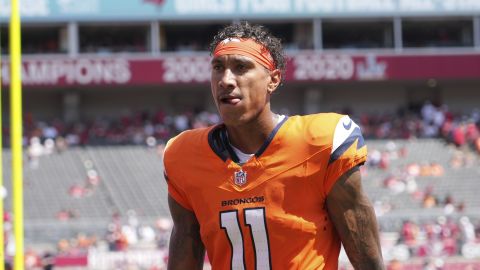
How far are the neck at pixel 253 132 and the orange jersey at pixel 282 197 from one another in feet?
0.09

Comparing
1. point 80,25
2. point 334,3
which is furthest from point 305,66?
point 80,25

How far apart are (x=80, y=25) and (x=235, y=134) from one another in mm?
23608

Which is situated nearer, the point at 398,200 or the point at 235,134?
the point at 235,134

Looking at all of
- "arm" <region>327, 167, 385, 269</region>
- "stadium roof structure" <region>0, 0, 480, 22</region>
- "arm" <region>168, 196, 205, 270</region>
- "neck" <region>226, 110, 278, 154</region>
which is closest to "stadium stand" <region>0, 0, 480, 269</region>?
"stadium roof structure" <region>0, 0, 480, 22</region>

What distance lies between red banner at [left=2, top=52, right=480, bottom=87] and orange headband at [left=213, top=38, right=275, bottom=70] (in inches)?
893

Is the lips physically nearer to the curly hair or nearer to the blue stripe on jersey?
the curly hair

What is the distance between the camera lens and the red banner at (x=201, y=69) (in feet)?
84.5

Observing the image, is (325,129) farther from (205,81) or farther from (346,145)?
(205,81)

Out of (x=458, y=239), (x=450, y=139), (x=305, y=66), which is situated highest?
(x=305, y=66)

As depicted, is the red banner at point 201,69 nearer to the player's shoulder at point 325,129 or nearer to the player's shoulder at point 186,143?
the player's shoulder at point 186,143

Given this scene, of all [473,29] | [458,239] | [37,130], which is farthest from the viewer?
[473,29]

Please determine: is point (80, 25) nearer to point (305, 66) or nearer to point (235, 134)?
point (305, 66)

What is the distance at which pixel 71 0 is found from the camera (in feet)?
83.3

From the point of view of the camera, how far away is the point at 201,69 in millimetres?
26078
